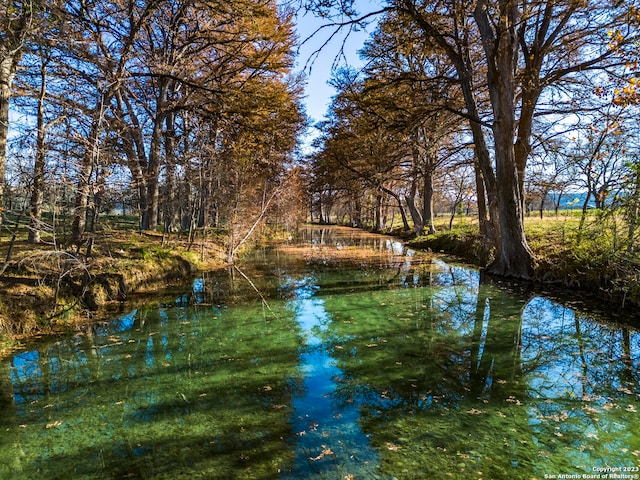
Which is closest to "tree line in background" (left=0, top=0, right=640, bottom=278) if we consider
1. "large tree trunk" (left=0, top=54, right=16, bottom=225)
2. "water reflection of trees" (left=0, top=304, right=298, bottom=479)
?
"large tree trunk" (left=0, top=54, right=16, bottom=225)

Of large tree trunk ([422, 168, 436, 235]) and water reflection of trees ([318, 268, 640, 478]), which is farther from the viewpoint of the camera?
large tree trunk ([422, 168, 436, 235])

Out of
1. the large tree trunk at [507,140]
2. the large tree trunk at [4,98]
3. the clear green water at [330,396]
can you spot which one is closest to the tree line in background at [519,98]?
the large tree trunk at [507,140]

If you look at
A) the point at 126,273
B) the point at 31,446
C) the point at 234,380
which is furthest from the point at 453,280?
the point at 31,446

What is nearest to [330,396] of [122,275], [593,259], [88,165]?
[88,165]

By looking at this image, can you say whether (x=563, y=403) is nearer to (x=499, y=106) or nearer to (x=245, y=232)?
(x=499, y=106)

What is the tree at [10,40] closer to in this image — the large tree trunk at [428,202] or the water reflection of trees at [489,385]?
the water reflection of trees at [489,385]

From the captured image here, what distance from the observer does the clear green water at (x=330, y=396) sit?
319cm

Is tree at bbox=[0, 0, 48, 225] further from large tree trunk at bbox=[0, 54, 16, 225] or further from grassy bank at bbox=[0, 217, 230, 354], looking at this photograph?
grassy bank at bbox=[0, 217, 230, 354]

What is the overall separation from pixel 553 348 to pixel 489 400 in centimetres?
234

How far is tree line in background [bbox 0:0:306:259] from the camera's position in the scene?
658 cm

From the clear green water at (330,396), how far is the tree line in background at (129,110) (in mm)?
2644

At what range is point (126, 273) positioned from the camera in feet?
30.3

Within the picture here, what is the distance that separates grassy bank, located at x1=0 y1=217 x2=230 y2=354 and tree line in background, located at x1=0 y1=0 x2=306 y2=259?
548mm

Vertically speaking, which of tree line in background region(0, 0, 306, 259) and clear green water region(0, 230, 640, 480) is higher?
tree line in background region(0, 0, 306, 259)
